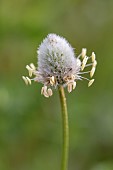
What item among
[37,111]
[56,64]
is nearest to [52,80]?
[56,64]

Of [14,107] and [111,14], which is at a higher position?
[111,14]

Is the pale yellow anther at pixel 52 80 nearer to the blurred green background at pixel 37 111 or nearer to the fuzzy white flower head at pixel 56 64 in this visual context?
the fuzzy white flower head at pixel 56 64

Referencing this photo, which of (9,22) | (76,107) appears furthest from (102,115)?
(9,22)

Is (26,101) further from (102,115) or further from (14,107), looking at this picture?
(102,115)

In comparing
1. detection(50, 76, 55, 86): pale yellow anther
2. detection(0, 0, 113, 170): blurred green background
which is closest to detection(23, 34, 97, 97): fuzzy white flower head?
detection(50, 76, 55, 86): pale yellow anther

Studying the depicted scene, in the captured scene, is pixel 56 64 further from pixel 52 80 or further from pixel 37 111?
pixel 37 111

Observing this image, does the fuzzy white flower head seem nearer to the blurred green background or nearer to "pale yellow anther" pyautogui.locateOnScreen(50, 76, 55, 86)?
"pale yellow anther" pyautogui.locateOnScreen(50, 76, 55, 86)

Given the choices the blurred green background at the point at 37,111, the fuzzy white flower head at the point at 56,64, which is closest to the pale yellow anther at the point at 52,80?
the fuzzy white flower head at the point at 56,64

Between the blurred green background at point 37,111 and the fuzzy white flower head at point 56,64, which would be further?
the blurred green background at point 37,111
